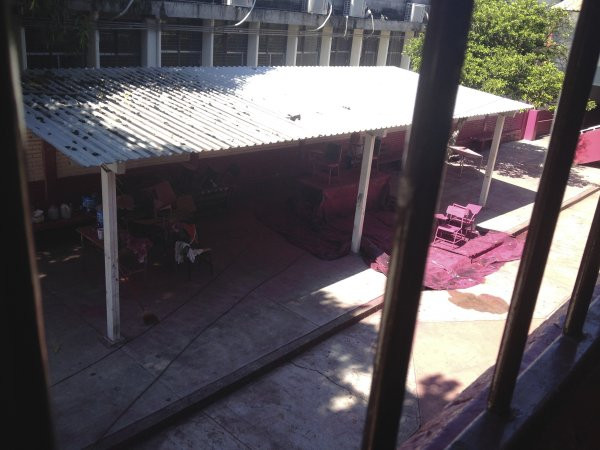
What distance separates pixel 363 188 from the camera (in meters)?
11.3

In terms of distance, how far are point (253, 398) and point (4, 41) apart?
276 inches

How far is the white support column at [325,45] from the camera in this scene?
20.3 m

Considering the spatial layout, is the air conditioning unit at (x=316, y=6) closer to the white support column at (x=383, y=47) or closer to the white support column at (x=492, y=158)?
the white support column at (x=383, y=47)

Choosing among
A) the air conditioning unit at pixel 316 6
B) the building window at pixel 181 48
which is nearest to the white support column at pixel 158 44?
the building window at pixel 181 48

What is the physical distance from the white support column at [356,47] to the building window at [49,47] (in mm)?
11670

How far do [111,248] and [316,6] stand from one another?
1412 cm

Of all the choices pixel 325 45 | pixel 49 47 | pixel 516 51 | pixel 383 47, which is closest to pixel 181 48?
pixel 49 47

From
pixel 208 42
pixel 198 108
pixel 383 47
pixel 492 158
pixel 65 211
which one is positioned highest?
pixel 208 42

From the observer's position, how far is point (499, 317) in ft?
31.6

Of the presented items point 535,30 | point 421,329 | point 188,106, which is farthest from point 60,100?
point 535,30

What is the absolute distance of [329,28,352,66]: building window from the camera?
68.9 ft

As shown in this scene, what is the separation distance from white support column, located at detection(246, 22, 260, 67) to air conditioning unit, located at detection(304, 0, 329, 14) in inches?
86.7

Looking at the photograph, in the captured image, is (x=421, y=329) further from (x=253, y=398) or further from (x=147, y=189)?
(x=147, y=189)

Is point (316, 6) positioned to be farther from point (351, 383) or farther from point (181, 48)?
point (351, 383)
